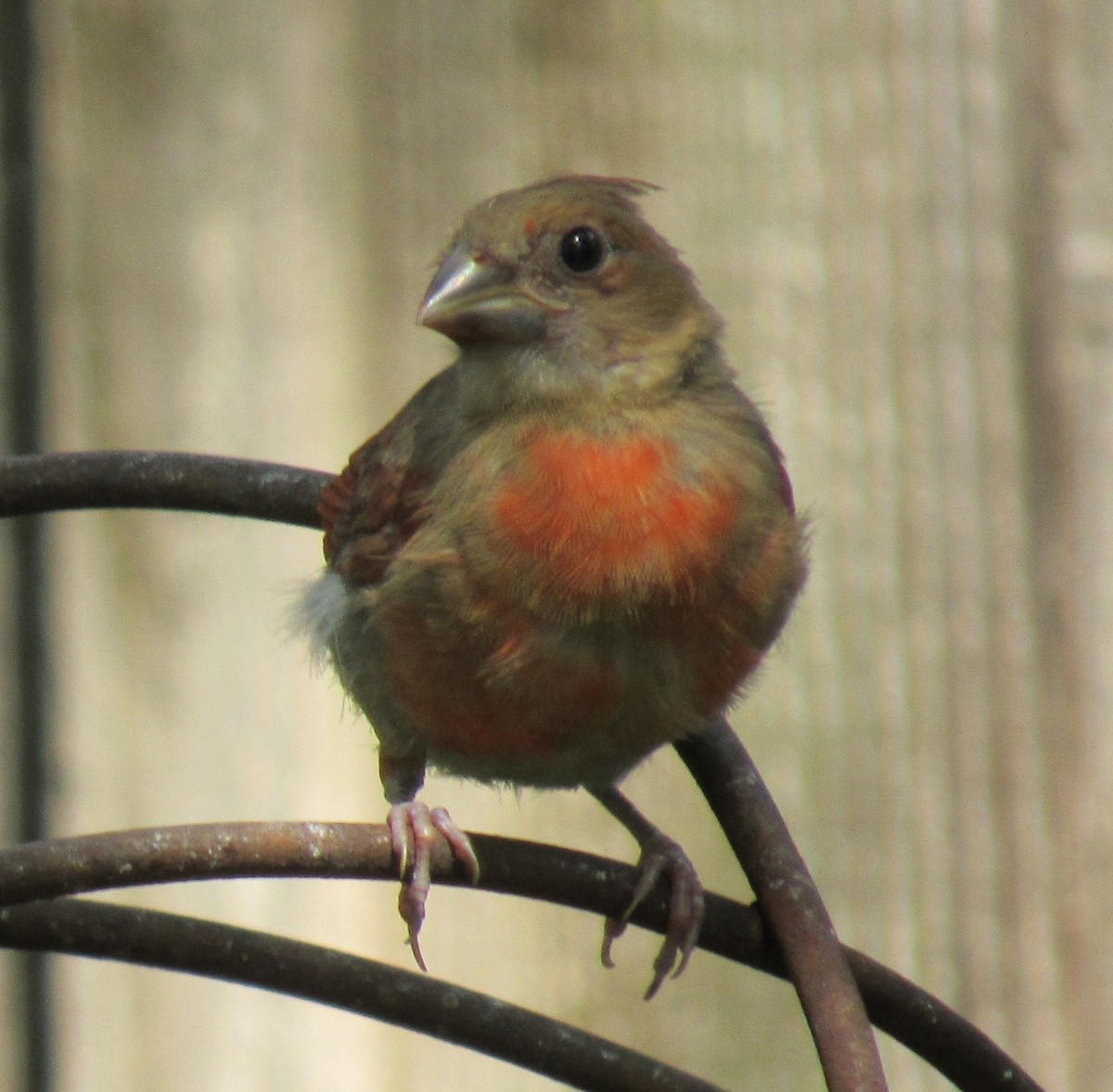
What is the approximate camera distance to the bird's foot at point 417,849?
6.19 feet

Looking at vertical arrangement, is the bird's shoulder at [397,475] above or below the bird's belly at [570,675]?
above

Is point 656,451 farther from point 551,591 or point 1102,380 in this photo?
point 1102,380

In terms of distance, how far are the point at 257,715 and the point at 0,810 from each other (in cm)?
36

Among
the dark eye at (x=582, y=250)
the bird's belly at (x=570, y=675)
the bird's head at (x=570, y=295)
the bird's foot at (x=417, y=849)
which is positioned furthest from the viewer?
the dark eye at (x=582, y=250)

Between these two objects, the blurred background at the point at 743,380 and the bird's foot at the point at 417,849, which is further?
the blurred background at the point at 743,380

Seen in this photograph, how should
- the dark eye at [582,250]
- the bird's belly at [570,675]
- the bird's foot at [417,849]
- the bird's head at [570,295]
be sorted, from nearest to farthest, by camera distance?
the bird's foot at [417,849], the bird's belly at [570,675], the bird's head at [570,295], the dark eye at [582,250]

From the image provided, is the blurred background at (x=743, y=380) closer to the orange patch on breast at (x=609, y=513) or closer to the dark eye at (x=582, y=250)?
the dark eye at (x=582, y=250)

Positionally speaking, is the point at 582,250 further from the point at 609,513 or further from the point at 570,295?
the point at 609,513

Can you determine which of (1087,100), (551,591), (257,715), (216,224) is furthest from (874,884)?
(216,224)

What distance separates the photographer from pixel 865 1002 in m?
1.83

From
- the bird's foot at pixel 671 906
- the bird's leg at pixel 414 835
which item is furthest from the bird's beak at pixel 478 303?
the bird's foot at pixel 671 906

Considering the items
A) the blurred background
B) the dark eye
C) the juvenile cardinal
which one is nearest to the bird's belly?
the juvenile cardinal

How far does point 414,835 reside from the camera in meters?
2.19

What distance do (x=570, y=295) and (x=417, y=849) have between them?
0.78m
